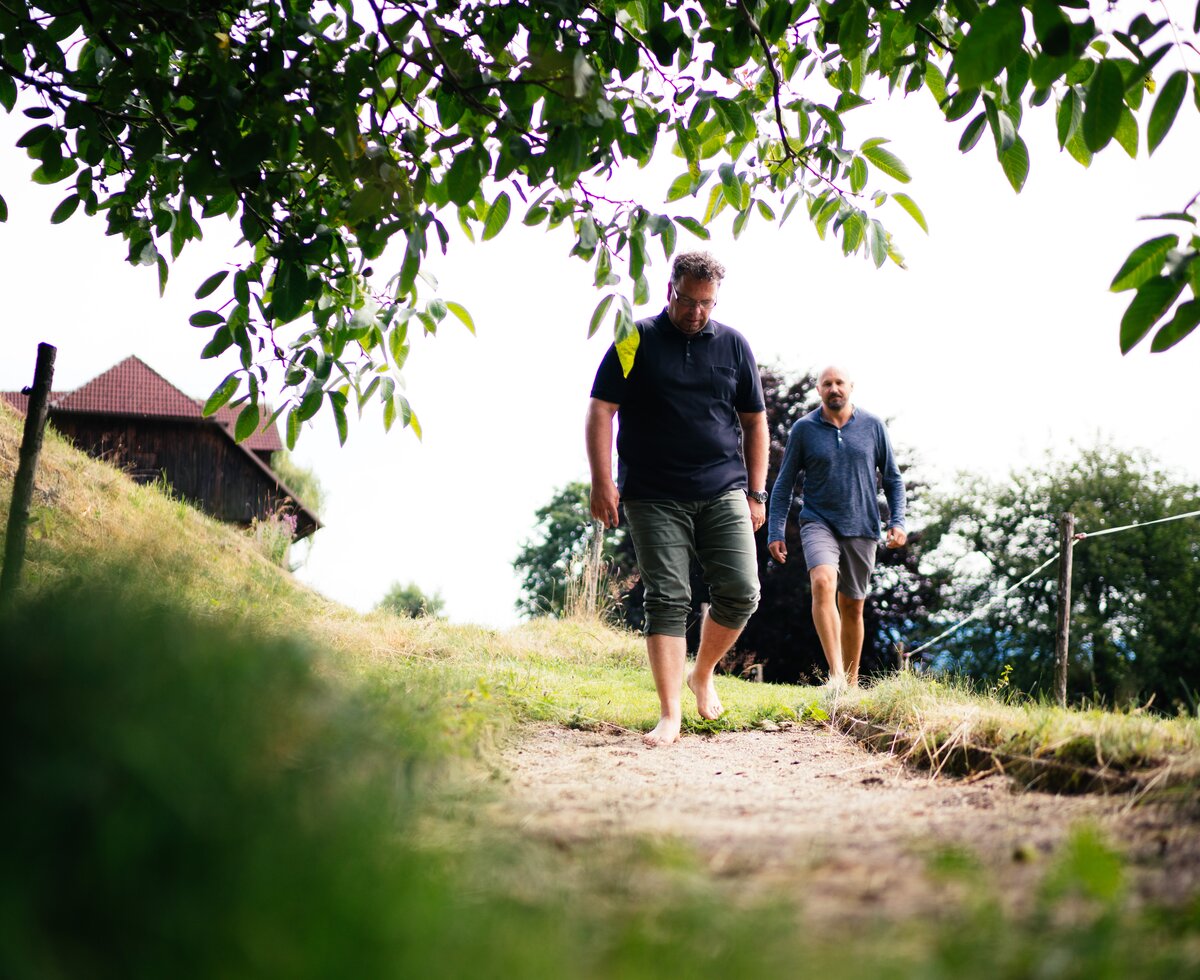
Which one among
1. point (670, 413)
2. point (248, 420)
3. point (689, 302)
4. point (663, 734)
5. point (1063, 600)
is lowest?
point (663, 734)

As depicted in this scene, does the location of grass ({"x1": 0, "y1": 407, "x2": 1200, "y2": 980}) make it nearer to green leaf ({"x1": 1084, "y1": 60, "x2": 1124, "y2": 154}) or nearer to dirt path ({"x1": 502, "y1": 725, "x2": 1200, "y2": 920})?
dirt path ({"x1": 502, "y1": 725, "x2": 1200, "y2": 920})

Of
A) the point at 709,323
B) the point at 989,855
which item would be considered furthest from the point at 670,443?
the point at 989,855

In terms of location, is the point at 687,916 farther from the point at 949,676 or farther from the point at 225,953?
the point at 949,676

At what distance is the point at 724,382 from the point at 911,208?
66.8 inches

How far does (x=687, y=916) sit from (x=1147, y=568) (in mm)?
29206

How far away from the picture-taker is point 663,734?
178 inches

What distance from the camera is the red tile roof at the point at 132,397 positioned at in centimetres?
2923

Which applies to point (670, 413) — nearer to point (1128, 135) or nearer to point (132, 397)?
point (1128, 135)

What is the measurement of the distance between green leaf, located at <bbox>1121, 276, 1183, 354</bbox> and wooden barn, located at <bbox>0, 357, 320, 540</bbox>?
28403 millimetres

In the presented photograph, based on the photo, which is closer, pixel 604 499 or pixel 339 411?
→ pixel 339 411

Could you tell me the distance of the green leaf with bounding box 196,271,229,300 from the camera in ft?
11.9

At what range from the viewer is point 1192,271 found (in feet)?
6.23

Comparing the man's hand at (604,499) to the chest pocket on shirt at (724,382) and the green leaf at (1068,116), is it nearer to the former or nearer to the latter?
the chest pocket on shirt at (724,382)

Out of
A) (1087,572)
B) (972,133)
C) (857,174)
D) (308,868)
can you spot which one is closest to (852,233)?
(857,174)
